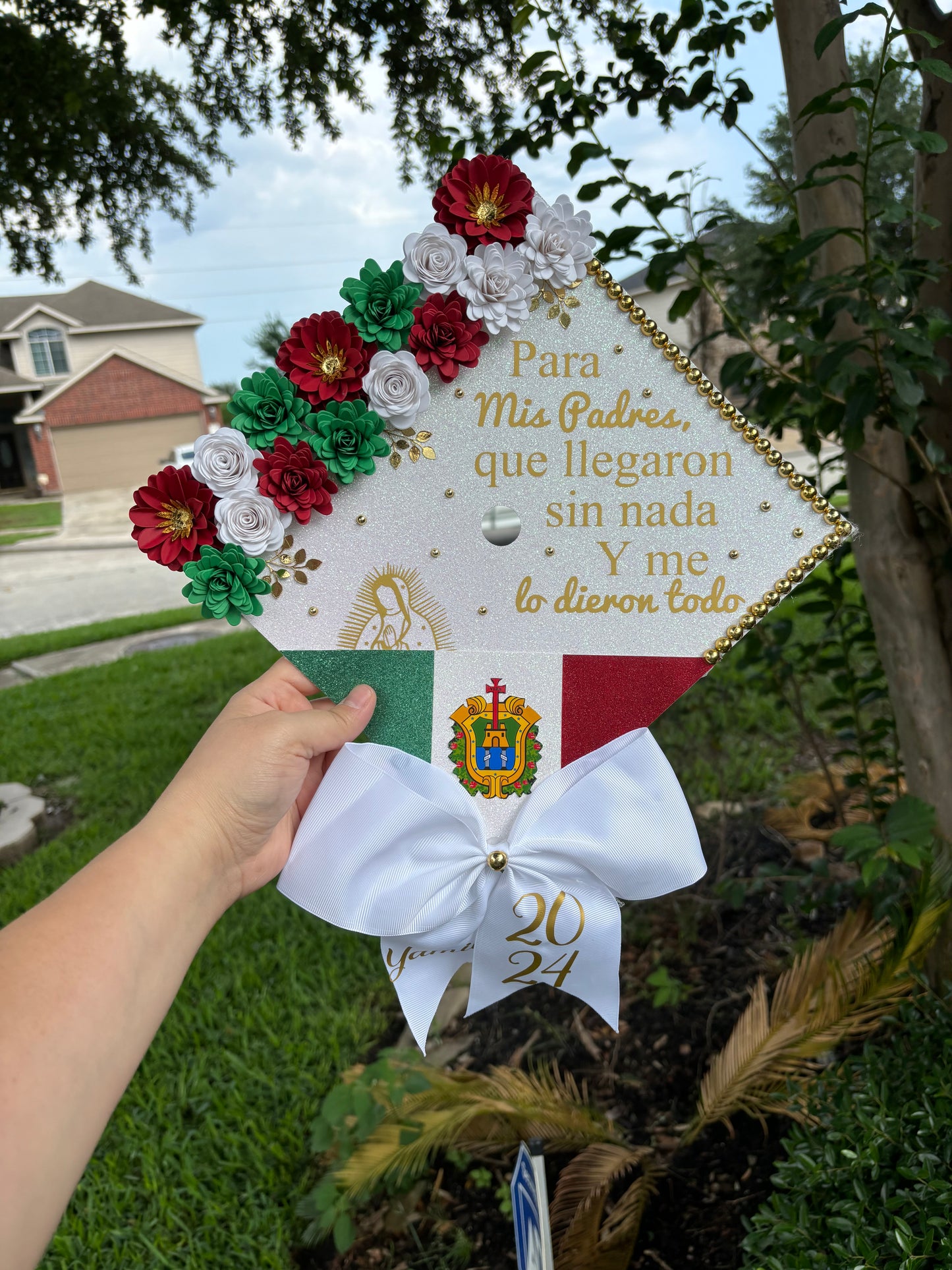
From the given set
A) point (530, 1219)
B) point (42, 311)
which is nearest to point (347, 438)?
point (530, 1219)

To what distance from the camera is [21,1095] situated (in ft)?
2.67

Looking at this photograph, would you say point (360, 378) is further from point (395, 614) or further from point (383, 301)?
point (395, 614)

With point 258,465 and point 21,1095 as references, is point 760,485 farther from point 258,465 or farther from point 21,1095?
point 21,1095

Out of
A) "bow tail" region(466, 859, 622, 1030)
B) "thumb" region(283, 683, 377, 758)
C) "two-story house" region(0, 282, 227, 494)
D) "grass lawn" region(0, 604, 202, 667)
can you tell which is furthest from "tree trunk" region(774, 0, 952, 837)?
"two-story house" region(0, 282, 227, 494)

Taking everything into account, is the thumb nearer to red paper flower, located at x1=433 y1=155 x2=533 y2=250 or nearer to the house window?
red paper flower, located at x1=433 y1=155 x2=533 y2=250

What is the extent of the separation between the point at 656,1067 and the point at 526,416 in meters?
1.80

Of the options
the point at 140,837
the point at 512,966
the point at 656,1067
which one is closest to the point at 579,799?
the point at 512,966

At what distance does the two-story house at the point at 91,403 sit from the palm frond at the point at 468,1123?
26944 mm

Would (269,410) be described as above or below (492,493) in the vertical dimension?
above

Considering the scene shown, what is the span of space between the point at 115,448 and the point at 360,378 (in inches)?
1145

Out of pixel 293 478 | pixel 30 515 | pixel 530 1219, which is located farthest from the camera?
pixel 30 515

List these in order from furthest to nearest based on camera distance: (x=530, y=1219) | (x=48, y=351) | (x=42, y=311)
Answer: (x=48, y=351)
(x=42, y=311)
(x=530, y=1219)

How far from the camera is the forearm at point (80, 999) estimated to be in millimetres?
808

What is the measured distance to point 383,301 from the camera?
39.6 inches
